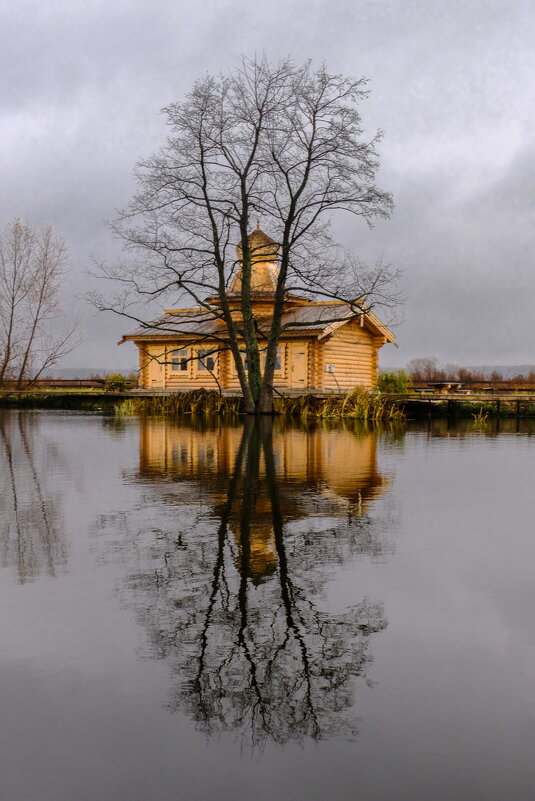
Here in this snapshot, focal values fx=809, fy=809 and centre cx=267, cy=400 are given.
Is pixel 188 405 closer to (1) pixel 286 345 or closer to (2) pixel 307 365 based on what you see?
(1) pixel 286 345

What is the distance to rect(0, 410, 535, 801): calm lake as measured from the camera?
3258 mm

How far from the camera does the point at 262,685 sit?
398 centimetres

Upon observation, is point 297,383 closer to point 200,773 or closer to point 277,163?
point 277,163

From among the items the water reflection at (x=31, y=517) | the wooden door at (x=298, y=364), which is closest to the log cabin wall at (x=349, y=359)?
the wooden door at (x=298, y=364)

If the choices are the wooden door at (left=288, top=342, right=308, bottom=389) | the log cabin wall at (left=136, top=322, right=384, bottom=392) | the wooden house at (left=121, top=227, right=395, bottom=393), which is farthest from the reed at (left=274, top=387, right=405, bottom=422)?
the wooden door at (left=288, top=342, right=308, bottom=389)

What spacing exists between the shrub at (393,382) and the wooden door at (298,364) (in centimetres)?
769

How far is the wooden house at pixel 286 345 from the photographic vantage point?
4109 cm

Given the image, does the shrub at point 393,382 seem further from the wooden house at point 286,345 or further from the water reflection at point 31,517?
the water reflection at point 31,517

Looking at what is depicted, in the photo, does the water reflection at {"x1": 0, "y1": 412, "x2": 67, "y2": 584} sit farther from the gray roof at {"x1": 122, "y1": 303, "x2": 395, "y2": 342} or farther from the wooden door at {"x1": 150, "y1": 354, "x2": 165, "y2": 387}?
the wooden door at {"x1": 150, "y1": 354, "x2": 165, "y2": 387}

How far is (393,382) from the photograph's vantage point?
48.2m

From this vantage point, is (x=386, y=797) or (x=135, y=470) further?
(x=135, y=470)

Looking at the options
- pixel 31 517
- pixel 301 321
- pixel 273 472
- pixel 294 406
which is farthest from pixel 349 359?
pixel 31 517

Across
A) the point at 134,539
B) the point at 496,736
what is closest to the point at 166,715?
the point at 496,736

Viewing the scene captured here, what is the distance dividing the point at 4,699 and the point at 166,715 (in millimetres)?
809
